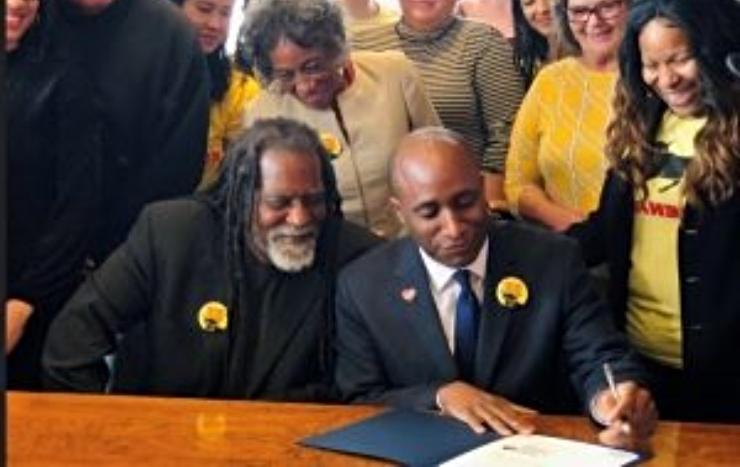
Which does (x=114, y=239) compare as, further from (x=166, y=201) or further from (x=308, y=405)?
(x=308, y=405)

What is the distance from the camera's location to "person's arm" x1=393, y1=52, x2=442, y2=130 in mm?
2523

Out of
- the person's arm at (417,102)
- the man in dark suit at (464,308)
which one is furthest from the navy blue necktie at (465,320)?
the person's arm at (417,102)

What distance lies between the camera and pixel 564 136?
8.21 feet

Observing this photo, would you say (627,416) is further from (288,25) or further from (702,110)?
(288,25)

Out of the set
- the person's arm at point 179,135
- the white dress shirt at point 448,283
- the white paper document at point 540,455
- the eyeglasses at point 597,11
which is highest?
the eyeglasses at point 597,11

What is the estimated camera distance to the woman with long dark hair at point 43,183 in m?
2.47

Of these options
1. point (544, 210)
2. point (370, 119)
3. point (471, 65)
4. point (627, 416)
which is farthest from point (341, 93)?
point (627, 416)

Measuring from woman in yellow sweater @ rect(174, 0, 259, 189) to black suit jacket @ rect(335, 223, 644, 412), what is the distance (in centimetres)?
55

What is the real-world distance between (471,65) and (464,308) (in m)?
0.59

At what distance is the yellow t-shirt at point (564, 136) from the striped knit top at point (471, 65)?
4cm

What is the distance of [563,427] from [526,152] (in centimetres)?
73

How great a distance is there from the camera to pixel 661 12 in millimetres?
2367

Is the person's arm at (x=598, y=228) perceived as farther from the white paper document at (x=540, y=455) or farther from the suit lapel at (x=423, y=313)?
the white paper document at (x=540, y=455)

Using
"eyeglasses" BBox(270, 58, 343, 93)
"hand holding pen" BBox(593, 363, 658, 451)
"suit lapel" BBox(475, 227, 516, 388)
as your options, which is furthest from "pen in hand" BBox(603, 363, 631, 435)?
"eyeglasses" BBox(270, 58, 343, 93)
